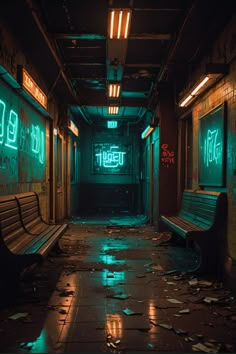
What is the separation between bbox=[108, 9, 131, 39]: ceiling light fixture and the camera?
5.36 meters

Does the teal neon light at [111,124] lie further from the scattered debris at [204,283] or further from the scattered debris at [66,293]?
the scattered debris at [66,293]

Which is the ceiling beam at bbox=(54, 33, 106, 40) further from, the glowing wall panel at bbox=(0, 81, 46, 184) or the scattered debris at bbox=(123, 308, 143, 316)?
the scattered debris at bbox=(123, 308, 143, 316)

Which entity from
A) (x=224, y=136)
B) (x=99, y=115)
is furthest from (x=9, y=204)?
(x=99, y=115)

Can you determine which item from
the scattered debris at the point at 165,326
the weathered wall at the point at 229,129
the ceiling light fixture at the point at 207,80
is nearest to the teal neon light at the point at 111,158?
the ceiling light fixture at the point at 207,80

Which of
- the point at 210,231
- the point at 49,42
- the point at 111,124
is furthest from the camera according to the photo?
the point at 111,124

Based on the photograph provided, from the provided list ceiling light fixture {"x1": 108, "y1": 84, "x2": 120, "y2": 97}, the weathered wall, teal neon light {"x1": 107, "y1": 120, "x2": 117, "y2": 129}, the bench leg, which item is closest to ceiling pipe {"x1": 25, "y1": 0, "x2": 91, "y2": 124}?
ceiling light fixture {"x1": 108, "y1": 84, "x2": 120, "y2": 97}

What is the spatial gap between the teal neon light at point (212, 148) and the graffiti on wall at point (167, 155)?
3213 mm

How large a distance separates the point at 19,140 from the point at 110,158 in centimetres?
1165

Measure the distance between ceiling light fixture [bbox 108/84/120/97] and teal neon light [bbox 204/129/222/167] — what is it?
3.64 meters

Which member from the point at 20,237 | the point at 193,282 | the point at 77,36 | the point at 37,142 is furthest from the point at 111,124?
the point at 193,282

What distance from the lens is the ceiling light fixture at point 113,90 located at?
9.67m

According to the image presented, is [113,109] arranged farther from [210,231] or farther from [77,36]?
[210,231]

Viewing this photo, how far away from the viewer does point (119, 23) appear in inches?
225

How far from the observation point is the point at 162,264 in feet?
21.9
